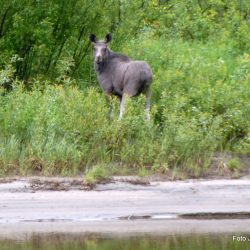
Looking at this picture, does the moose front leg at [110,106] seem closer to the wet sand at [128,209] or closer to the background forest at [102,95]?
the background forest at [102,95]

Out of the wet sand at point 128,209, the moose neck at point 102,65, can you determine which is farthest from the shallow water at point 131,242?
the moose neck at point 102,65

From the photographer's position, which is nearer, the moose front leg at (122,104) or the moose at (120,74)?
the moose front leg at (122,104)

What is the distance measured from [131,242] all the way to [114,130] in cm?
274

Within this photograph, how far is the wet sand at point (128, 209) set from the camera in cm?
1167

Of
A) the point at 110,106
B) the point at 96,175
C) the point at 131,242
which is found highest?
the point at 110,106

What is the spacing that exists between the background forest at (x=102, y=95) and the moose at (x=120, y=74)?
0.23 metres

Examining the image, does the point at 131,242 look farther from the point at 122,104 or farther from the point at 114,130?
the point at 122,104

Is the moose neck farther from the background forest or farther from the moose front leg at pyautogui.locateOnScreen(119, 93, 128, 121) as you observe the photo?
the moose front leg at pyautogui.locateOnScreen(119, 93, 128, 121)

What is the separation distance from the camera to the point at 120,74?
1462cm

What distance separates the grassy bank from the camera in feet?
42.5

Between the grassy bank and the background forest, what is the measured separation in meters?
0.01

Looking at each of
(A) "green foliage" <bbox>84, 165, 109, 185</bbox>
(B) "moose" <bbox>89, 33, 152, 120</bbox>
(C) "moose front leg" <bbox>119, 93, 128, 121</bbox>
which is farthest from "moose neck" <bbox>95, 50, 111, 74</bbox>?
(A) "green foliage" <bbox>84, 165, 109, 185</bbox>

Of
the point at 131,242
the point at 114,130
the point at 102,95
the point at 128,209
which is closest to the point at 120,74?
the point at 102,95

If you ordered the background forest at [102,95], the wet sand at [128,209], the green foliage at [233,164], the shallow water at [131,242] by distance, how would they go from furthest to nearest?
the green foliage at [233,164]
the background forest at [102,95]
the wet sand at [128,209]
the shallow water at [131,242]
